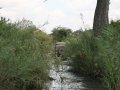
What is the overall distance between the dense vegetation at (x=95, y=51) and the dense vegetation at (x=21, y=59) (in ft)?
5.17

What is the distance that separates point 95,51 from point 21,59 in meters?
5.24

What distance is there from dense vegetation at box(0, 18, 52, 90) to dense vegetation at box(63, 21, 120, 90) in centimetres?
158

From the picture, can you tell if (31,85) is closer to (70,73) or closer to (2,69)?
(2,69)

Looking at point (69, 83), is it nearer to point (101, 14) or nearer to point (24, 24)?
point (24, 24)

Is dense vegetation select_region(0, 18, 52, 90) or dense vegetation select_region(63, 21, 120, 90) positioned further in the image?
dense vegetation select_region(63, 21, 120, 90)

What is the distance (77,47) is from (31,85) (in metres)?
4.86

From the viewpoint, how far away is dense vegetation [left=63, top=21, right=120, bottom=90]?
9917 mm

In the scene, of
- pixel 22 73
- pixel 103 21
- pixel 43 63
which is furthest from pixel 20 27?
pixel 103 21

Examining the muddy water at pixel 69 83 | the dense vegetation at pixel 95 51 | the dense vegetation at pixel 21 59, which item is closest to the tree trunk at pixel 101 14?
the dense vegetation at pixel 95 51

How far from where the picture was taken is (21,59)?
8.60 metres

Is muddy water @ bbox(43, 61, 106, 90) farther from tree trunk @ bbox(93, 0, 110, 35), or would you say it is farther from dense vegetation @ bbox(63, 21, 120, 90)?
tree trunk @ bbox(93, 0, 110, 35)

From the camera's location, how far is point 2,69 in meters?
8.09

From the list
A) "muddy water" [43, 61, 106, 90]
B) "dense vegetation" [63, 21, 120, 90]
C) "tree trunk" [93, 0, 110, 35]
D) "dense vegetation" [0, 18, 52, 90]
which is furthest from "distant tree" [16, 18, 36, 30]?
"tree trunk" [93, 0, 110, 35]

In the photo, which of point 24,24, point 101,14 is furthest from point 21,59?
point 101,14
